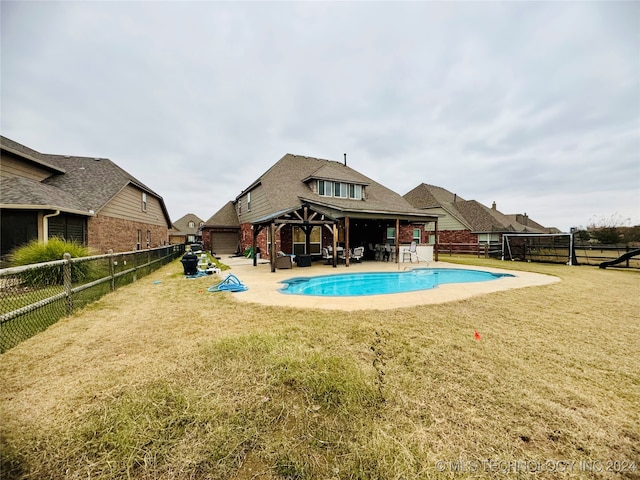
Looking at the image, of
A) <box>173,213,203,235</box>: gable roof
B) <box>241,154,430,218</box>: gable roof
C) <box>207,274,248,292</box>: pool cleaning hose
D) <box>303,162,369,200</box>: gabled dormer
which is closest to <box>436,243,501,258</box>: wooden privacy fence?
<box>241,154,430,218</box>: gable roof

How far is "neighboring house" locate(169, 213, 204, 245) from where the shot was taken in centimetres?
5099

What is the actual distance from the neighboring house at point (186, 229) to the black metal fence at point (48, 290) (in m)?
46.6

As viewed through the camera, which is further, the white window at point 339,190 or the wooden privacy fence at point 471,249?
the wooden privacy fence at point 471,249

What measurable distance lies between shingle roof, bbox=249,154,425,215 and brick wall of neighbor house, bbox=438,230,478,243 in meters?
8.04

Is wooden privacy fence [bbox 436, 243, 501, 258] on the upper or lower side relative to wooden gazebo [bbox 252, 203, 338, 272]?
lower

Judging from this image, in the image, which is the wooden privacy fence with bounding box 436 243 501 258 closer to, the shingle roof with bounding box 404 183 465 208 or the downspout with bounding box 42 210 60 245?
the shingle roof with bounding box 404 183 465 208

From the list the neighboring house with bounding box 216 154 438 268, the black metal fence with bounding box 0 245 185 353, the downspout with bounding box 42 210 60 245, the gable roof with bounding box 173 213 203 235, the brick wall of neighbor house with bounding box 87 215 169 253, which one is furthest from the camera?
the gable roof with bounding box 173 213 203 235

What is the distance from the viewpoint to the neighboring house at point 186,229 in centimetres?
5099

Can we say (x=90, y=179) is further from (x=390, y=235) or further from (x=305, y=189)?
(x=390, y=235)

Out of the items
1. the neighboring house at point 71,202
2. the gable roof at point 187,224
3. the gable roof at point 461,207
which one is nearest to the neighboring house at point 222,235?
the neighboring house at point 71,202

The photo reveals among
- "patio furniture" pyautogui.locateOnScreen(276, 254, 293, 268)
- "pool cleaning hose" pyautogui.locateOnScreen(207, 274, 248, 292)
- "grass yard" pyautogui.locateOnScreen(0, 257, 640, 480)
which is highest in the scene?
"patio furniture" pyautogui.locateOnScreen(276, 254, 293, 268)

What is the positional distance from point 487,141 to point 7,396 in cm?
3197

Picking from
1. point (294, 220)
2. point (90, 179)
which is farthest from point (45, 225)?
point (294, 220)

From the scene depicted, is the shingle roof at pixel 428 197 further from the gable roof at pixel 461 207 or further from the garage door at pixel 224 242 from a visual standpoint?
the garage door at pixel 224 242
